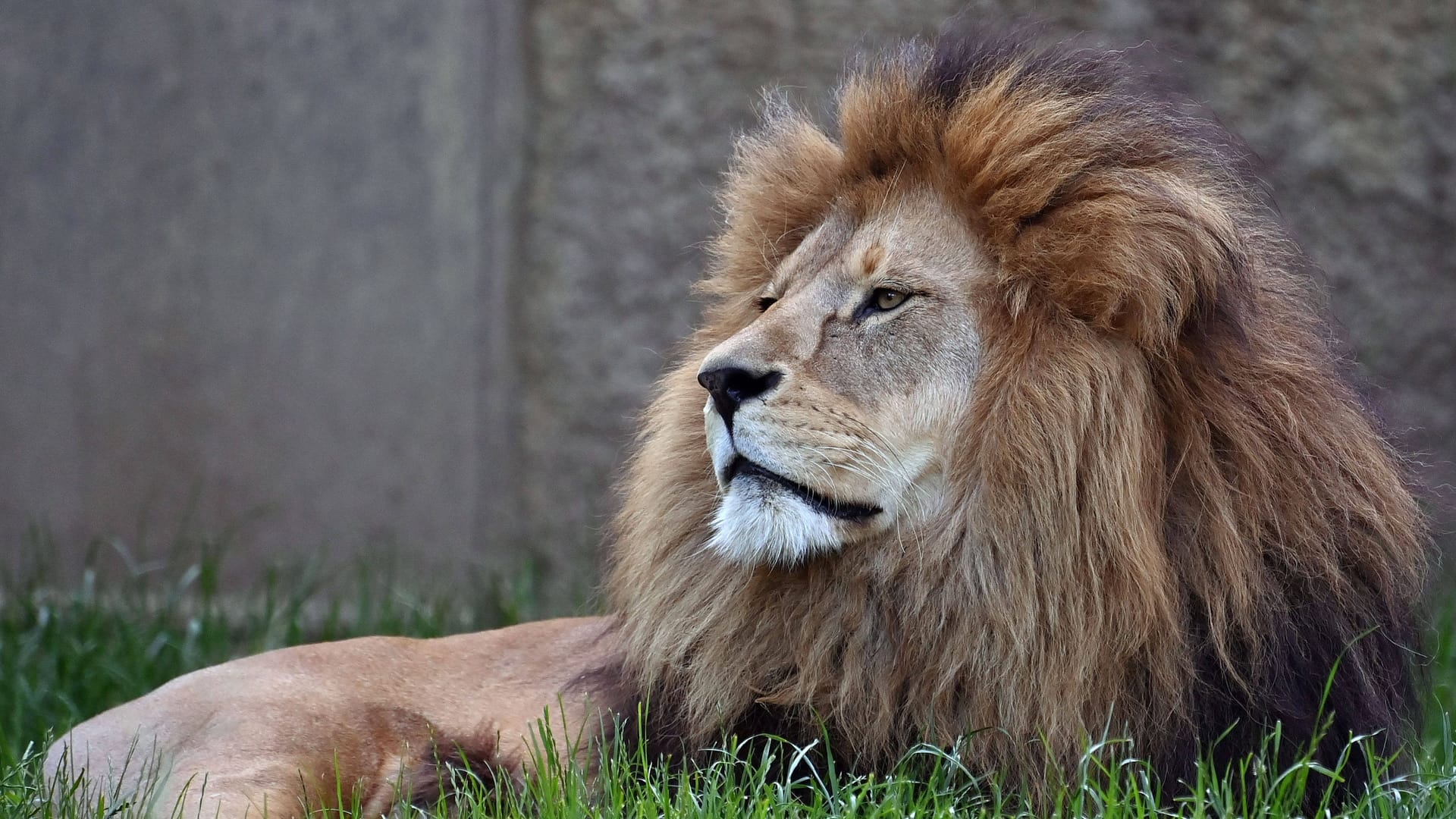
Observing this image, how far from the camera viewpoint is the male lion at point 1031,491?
247 centimetres

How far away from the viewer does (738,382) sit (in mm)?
2525

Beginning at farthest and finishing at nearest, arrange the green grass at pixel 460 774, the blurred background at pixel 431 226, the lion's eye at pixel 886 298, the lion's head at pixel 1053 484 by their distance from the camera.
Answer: the blurred background at pixel 431 226, the lion's eye at pixel 886 298, the lion's head at pixel 1053 484, the green grass at pixel 460 774

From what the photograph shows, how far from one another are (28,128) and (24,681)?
226cm

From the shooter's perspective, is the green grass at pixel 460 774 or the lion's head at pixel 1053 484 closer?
the green grass at pixel 460 774

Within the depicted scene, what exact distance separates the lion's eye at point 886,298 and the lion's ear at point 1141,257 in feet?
0.69

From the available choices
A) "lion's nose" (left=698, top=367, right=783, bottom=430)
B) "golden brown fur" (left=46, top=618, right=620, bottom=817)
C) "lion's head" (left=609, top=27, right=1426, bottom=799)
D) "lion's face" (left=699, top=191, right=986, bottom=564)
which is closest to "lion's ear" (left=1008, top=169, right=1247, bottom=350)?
"lion's head" (left=609, top=27, right=1426, bottom=799)

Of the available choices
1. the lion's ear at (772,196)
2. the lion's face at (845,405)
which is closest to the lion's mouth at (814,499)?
the lion's face at (845,405)

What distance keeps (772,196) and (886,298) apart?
0.50 meters

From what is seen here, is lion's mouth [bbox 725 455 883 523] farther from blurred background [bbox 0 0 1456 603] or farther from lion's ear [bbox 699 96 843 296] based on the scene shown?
blurred background [bbox 0 0 1456 603]

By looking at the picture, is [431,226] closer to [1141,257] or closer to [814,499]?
[814,499]

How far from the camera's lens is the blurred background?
5.41 meters

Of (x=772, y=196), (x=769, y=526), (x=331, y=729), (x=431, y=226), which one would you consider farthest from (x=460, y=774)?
(x=431, y=226)

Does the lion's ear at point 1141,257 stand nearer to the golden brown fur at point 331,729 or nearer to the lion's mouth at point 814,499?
the lion's mouth at point 814,499

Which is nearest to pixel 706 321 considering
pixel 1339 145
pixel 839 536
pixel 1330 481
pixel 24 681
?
pixel 839 536
